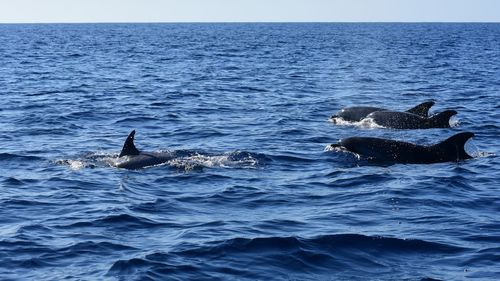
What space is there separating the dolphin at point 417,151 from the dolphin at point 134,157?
509cm

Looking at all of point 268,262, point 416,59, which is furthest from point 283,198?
point 416,59

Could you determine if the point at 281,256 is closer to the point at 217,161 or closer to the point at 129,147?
the point at 217,161

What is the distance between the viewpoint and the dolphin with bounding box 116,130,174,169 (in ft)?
62.7

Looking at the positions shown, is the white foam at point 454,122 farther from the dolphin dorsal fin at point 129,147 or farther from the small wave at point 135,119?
the dolphin dorsal fin at point 129,147

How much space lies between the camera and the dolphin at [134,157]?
62.7 ft

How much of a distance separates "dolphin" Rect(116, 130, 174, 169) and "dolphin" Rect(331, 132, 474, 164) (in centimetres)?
509

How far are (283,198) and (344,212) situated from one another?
5.12 ft

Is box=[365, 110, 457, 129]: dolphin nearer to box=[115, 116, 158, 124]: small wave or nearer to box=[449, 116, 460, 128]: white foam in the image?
box=[449, 116, 460, 128]: white foam

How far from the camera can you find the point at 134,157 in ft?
63.7

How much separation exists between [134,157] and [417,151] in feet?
22.5

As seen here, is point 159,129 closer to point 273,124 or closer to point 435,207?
point 273,124

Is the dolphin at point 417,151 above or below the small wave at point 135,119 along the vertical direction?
above

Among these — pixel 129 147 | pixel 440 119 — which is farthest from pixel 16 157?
pixel 440 119

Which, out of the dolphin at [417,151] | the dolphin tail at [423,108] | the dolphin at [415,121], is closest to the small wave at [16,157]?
the dolphin at [417,151]
